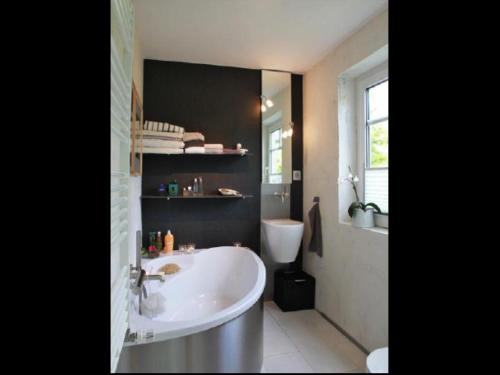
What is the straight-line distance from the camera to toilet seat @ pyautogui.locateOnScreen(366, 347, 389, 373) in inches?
44.3

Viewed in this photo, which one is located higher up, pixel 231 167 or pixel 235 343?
pixel 231 167

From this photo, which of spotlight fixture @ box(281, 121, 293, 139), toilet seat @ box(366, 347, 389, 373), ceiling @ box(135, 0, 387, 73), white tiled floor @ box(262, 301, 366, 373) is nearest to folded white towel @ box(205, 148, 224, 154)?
spotlight fixture @ box(281, 121, 293, 139)

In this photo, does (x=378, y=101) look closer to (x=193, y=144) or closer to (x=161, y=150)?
(x=193, y=144)

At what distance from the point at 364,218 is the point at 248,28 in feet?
4.82

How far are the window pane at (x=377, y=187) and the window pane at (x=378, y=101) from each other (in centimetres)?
39

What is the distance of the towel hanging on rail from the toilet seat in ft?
3.08

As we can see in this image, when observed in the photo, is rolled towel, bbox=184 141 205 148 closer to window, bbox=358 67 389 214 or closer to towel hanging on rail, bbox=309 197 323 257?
towel hanging on rail, bbox=309 197 323 257

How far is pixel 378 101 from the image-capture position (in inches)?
70.7
